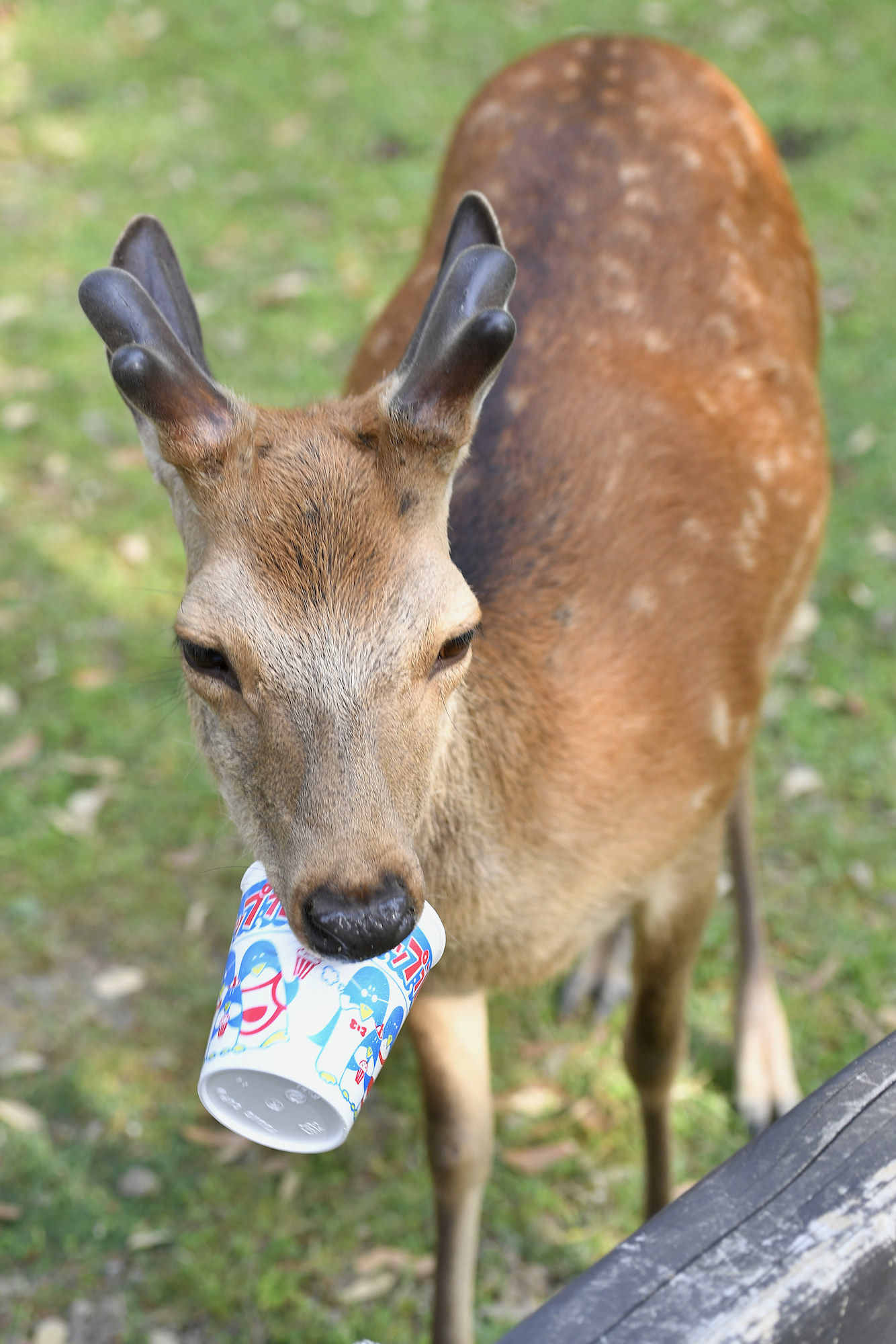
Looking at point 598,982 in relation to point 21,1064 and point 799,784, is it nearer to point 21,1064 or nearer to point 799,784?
point 799,784

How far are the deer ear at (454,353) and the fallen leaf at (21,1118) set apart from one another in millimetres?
2435

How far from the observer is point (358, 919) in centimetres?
167

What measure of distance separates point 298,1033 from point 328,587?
2.06ft

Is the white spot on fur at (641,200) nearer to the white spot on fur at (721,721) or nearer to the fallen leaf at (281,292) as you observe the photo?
the white spot on fur at (721,721)

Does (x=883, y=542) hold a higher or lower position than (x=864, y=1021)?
higher

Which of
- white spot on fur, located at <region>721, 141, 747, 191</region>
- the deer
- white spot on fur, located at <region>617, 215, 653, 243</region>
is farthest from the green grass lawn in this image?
white spot on fur, located at <region>721, 141, 747, 191</region>

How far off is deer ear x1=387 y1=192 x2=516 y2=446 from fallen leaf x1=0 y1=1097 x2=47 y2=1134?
244 cm

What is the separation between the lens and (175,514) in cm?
222

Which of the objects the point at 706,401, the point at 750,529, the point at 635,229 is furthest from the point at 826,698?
the point at 635,229

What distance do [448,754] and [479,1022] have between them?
33.7 inches

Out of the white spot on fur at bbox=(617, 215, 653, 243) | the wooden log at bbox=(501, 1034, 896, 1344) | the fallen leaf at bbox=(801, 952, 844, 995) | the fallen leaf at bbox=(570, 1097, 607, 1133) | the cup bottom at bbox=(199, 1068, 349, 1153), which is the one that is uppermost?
the white spot on fur at bbox=(617, 215, 653, 243)

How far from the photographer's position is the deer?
6.13ft

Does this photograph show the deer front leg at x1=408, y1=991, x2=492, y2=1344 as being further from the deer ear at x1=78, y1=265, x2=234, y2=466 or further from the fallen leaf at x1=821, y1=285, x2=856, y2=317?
the fallen leaf at x1=821, y1=285, x2=856, y2=317

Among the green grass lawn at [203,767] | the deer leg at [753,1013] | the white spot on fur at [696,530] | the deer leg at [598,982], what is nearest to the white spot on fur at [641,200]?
the white spot on fur at [696,530]
